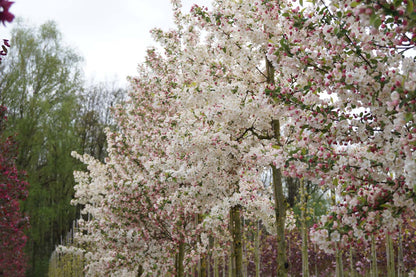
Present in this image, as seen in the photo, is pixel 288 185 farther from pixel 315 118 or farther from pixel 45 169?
pixel 315 118

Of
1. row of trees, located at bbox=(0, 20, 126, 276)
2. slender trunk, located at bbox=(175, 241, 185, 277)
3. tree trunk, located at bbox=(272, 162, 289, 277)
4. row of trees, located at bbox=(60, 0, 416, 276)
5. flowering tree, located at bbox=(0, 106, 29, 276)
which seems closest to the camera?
row of trees, located at bbox=(60, 0, 416, 276)

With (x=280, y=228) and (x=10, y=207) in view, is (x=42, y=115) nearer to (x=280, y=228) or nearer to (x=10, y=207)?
(x=10, y=207)

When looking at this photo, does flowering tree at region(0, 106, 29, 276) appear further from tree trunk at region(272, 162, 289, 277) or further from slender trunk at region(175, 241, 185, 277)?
tree trunk at region(272, 162, 289, 277)

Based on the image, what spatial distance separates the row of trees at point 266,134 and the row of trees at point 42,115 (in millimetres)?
11346

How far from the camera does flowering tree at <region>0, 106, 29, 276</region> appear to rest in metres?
10.1

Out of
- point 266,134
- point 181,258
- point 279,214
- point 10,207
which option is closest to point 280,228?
point 279,214

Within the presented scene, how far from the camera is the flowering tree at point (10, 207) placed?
10086mm

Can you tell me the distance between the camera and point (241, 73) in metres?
8.16

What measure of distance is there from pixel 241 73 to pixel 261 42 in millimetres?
1067

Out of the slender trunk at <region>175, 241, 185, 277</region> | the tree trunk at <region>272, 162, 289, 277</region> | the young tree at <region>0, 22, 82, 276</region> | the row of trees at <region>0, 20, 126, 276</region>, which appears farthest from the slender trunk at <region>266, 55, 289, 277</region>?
the young tree at <region>0, 22, 82, 276</region>

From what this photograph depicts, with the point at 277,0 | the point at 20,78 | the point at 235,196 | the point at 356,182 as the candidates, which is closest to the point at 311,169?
the point at 356,182

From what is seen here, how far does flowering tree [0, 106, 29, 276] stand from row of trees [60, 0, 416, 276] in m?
2.39

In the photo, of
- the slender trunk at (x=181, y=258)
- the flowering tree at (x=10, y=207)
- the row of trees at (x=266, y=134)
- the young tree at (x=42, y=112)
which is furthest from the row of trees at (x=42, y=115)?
the slender trunk at (x=181, y=258)

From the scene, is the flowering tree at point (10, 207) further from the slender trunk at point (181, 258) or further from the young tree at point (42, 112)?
the young tree at point (42, 112)
